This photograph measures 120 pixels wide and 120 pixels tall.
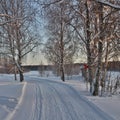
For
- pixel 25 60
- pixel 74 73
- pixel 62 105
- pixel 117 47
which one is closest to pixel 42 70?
pixel 74 73

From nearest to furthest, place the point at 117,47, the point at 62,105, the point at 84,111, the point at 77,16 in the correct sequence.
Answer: the point at 84,111
the point at 62,105
the point at 77,16
the point at 117,47

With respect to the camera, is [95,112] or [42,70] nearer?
[95,112]

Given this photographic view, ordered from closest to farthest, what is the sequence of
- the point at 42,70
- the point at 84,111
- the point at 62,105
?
the point at 84,111
the point at 62,105
the point at 42,70

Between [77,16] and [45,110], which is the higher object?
[77,16]

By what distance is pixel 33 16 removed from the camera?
14.1 m

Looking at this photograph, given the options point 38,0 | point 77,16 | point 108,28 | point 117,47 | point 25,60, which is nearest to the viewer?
point 38,0

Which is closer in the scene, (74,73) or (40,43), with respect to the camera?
(40,43)

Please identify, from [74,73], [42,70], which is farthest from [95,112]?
[42,70]

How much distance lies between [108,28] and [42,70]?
51.7 m

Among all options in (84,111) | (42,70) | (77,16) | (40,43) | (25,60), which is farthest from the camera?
(42,70)

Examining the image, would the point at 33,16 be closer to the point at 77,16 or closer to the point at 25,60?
the point at 77,16

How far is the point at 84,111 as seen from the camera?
44.7 feet

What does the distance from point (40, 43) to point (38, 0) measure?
27.7 m

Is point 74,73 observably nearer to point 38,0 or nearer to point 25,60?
point 25,60
